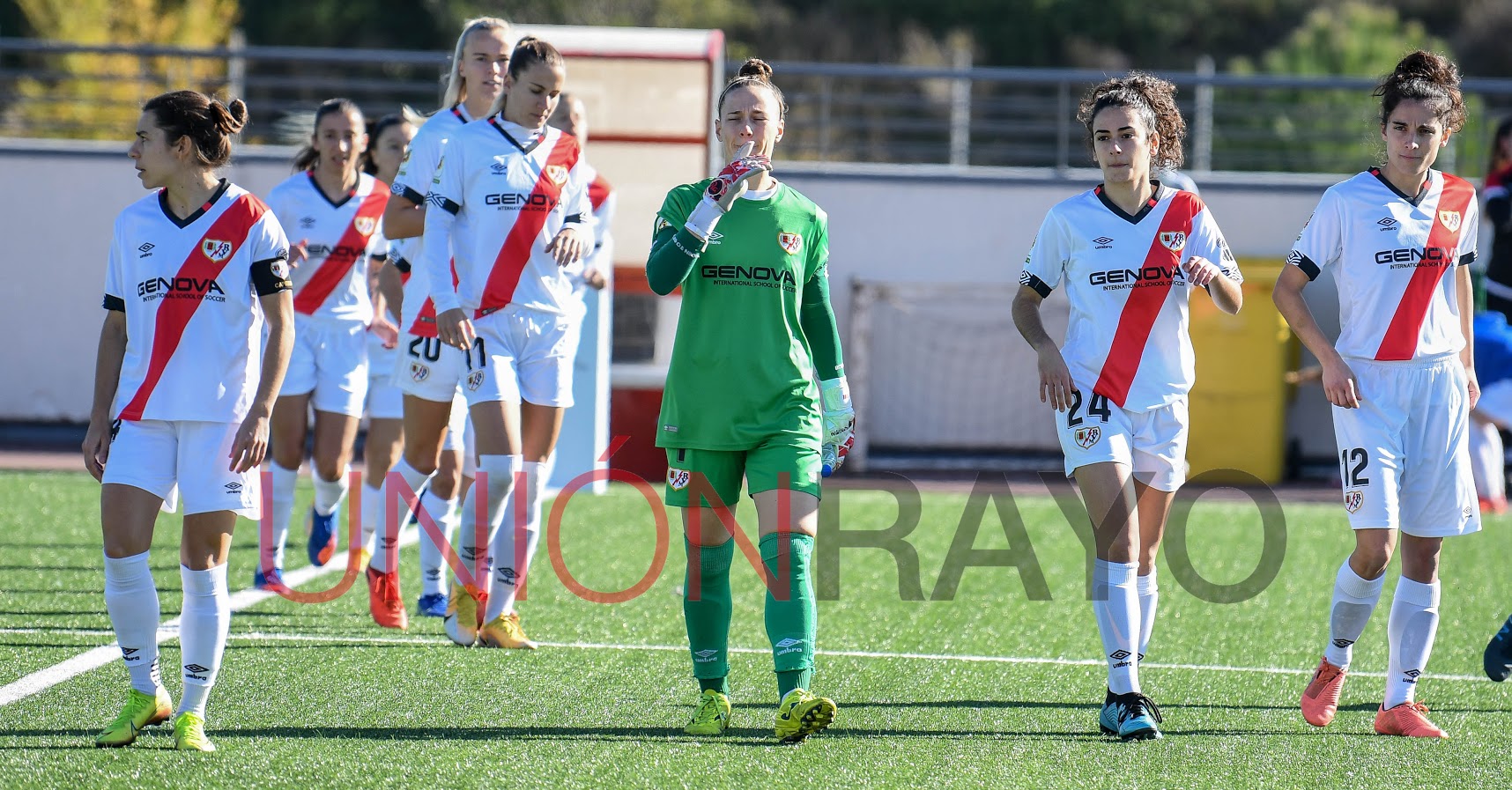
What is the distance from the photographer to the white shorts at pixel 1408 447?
4895mm

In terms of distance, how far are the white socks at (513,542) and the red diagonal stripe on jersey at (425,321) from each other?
641 millimetres

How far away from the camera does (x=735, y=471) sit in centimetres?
479

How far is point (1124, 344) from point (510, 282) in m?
2.23

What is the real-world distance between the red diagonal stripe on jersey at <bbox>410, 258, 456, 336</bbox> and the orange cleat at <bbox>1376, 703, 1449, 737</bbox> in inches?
139

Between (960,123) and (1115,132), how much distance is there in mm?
11066

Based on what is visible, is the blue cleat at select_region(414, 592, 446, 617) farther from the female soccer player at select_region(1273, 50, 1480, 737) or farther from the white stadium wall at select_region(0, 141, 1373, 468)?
the white stadium wall at select_region(0, 141, 1373, 468)

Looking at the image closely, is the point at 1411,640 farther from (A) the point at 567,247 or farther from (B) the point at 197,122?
(B) the point at 197,122

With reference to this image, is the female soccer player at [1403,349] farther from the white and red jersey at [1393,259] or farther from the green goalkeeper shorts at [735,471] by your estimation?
the green goalkeeper shorts at [735,471]

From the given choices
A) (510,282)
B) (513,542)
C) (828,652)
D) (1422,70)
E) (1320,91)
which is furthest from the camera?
(1320,91)

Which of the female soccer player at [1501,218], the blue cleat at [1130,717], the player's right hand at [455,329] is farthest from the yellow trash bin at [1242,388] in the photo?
the player's right hand at [455,329]

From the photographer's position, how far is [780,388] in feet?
15.4

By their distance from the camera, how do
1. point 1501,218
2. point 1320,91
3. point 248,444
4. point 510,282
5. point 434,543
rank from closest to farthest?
point 248,444 → point 510,282 → point 434,543 → point 1501,218 → point 1320,91

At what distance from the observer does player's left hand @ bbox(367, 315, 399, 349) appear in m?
7.80

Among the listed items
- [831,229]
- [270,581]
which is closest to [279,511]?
[270,581]
